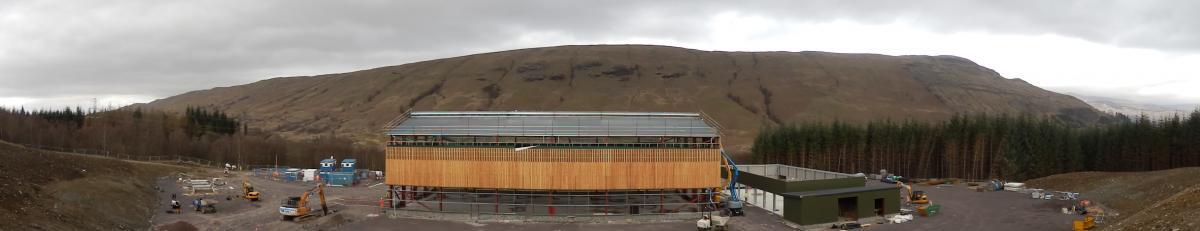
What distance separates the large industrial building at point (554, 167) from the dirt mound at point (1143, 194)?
2275 centimetres

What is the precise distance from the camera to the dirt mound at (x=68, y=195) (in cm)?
3397

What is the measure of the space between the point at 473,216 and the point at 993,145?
211 feet

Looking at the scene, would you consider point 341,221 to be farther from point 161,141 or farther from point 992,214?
point 161,141

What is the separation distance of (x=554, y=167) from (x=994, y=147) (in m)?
60.2

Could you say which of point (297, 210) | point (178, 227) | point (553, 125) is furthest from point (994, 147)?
point (178, 227)

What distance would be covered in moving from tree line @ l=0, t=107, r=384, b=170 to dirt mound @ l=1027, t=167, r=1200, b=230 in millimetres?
88171

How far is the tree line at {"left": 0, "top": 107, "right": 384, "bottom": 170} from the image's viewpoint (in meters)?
98.3

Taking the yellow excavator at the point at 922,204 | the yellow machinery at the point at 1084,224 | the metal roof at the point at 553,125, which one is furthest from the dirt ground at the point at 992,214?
the metal roof at the point at 553,125

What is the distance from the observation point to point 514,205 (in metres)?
44.2

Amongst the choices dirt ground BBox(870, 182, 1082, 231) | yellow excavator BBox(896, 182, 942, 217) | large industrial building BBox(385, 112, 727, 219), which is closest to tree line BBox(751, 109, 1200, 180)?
dirt ground BBox(870, 182, 1082, 231)

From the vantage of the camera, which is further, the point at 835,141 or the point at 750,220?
the point at 835,141

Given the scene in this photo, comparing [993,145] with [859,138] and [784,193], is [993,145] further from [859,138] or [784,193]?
[784,193]

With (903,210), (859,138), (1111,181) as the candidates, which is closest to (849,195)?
(903,210)

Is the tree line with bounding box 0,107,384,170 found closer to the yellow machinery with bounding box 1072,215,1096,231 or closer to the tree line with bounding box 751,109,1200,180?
the tree line with bounding box 751,109,1200,180
